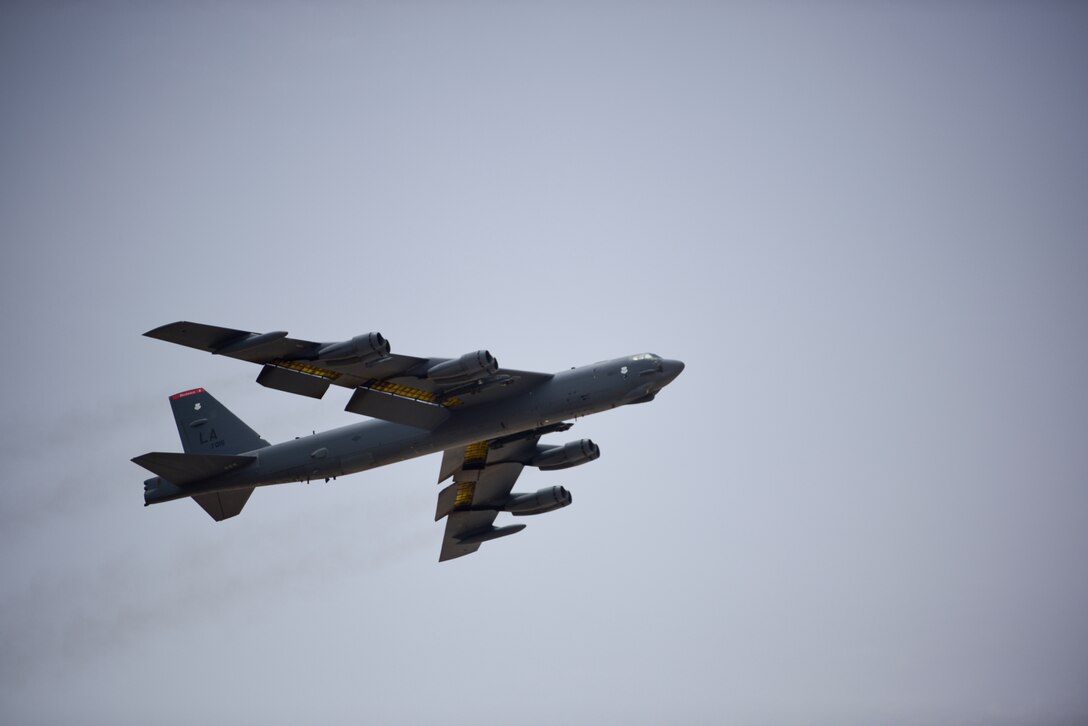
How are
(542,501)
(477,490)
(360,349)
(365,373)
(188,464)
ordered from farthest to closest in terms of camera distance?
(477,490)
(542,501)
(188,464)
(365,373)
(360,349)

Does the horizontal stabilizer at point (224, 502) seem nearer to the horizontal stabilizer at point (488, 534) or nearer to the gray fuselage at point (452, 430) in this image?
→ the gray fuselage at point (452, 430)

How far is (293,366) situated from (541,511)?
1399cm

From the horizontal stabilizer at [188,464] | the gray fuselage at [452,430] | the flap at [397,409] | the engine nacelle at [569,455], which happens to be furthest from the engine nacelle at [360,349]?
the engine nacelle at [569,455]

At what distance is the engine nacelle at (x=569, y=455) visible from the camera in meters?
46.5

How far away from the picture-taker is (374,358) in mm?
38281

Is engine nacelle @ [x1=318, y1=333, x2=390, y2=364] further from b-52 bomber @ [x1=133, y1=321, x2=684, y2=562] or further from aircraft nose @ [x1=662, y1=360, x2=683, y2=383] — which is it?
aircraft nose @ [x1=662, y1=360, x2=683, y2=383]

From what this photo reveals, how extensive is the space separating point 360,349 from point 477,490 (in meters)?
14.0

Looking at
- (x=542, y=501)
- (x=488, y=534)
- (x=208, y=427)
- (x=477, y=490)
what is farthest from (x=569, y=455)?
(x=208, y=427)

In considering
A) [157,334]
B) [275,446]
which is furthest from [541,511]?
[157,334]

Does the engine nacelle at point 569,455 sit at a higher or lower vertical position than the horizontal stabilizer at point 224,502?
higher

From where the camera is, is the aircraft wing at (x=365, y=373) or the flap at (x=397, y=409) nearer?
the aircraft wing at (x=365, y=373)

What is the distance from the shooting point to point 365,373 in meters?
40.8

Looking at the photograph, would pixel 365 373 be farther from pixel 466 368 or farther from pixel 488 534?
pixel 488 534

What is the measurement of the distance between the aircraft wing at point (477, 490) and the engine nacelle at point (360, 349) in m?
10.7
